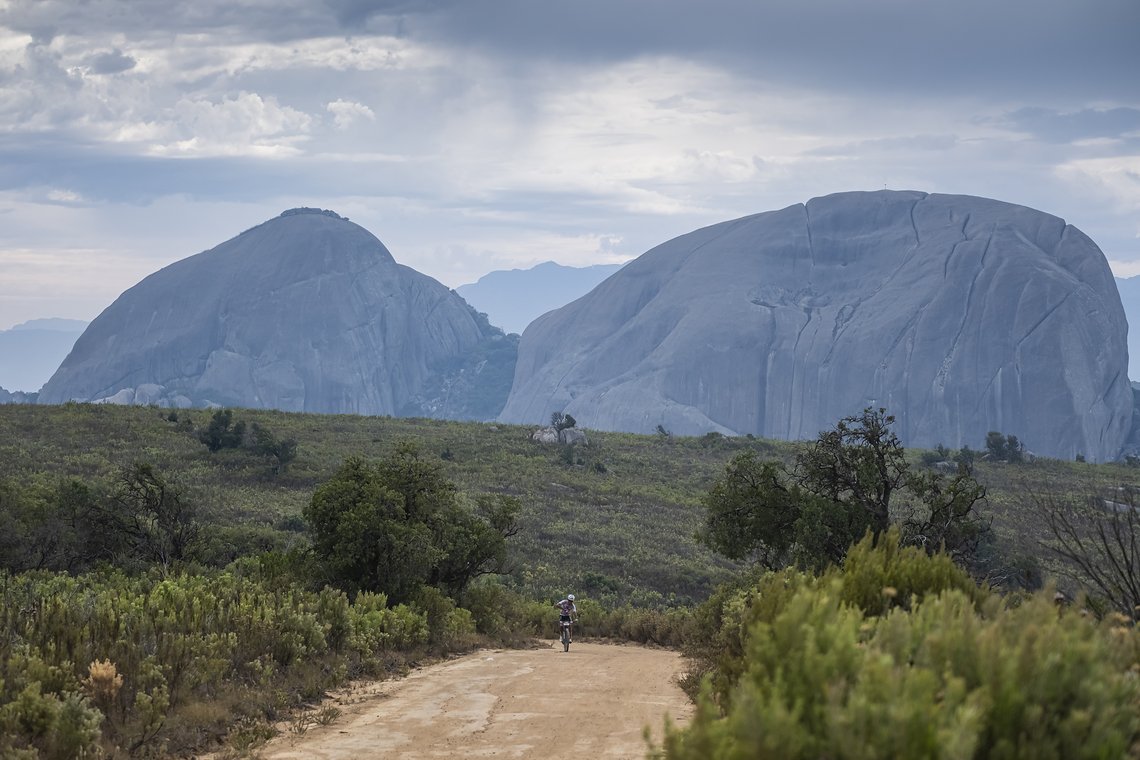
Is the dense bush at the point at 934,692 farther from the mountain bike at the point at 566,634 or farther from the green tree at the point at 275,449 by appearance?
the green tree at the point at 275,449

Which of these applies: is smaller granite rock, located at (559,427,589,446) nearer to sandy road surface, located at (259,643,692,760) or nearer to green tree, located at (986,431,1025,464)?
green tree, located at (986,431,1025,464)

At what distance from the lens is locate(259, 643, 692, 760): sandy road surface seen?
1084 centimetres

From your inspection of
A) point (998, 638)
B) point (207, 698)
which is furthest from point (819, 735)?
point (207, 698)

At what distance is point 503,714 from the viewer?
42.5ft

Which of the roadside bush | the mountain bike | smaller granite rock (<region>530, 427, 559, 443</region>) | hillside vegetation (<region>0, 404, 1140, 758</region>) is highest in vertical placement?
smaller granite rock (<region>530, 427, 559, 443</region>)

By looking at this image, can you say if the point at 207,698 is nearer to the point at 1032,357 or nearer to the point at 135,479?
the point at 135,479

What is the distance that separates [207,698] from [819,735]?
28.4 feet

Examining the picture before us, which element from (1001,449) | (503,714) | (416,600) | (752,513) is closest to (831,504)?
(752,513)

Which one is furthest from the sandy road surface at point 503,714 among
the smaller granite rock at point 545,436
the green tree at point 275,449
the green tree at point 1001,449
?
the green tree at point 1001,449

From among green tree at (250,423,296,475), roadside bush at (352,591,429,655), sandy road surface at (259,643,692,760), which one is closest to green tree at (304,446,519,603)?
roadside bush at (352,591,429,655)

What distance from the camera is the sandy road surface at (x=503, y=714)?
10.8 m

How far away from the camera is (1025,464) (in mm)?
70688

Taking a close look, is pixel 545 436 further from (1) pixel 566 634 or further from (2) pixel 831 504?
(2) pixel 831 504

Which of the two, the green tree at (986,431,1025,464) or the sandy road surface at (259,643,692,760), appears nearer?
the sandy road surface at (259,643,692,760)
